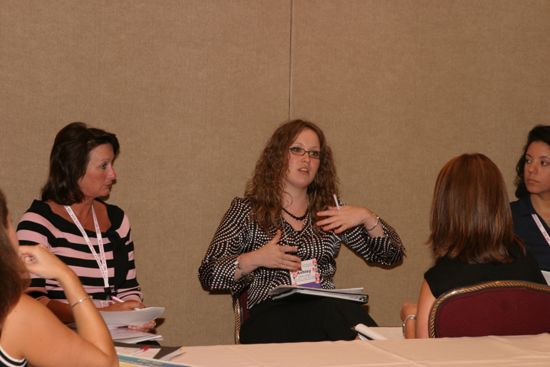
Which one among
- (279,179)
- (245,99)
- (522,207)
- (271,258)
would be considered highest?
(245,99)

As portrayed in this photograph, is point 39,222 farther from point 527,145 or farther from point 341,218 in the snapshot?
point 527,145

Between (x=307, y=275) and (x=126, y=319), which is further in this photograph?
(x=307, y=275)

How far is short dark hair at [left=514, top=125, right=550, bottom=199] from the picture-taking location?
14.6ft

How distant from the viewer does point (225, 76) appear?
4207mm

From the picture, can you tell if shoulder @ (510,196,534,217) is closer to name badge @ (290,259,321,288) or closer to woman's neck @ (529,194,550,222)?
woman's neck @ (529,194,550,222)

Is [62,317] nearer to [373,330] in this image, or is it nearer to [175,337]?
[175,337]

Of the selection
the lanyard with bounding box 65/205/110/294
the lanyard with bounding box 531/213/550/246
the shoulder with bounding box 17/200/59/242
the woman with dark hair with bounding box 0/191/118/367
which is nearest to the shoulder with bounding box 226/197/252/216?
the lanyard with bounding box 65/205/110/294

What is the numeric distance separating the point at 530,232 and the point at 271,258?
68.8 inches

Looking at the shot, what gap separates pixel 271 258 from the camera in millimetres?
3527

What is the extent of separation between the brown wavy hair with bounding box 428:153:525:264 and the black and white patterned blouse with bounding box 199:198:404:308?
1226 mm

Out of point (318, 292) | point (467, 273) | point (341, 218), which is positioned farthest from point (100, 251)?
point (467, 273)

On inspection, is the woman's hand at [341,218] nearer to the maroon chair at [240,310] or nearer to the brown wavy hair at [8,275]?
the maroon chair at [240,310]

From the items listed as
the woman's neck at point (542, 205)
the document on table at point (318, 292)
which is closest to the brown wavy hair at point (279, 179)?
the document on table at point (318, 292)

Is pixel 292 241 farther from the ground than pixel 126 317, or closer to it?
farther from the ground
